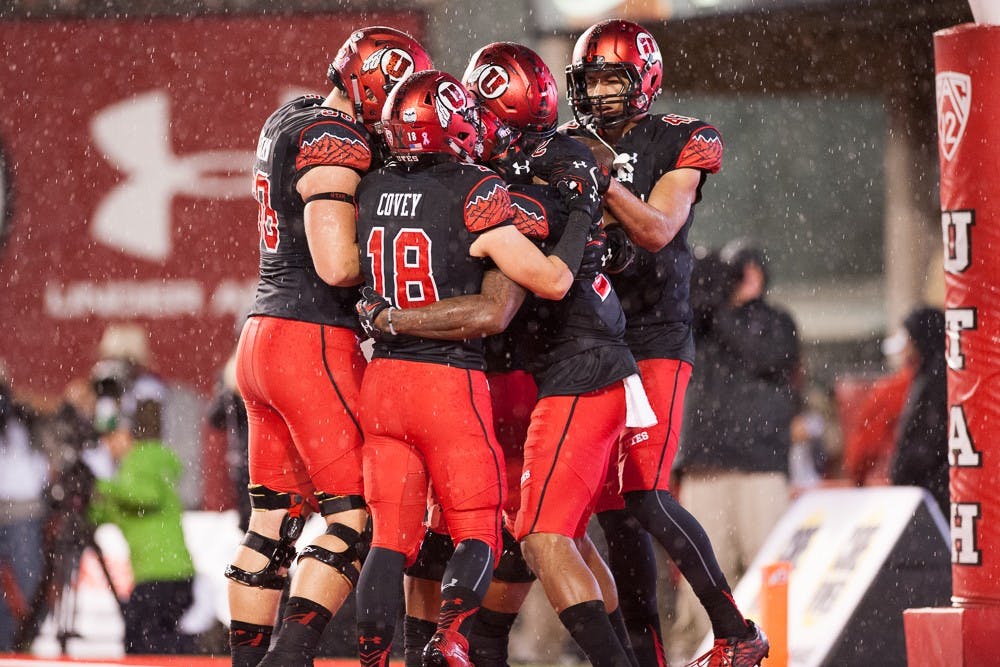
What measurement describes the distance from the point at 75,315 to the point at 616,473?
26.0 feet

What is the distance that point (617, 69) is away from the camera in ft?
19.1

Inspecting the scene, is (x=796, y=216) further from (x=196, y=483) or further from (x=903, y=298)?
(x=196, y=483)

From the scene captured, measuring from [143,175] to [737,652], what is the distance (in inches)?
338

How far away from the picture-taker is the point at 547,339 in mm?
5555

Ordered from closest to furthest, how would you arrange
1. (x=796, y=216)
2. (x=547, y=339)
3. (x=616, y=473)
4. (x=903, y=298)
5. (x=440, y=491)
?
(x=440, y=491) → (x=547, y=339) → (x=616, y=473) → (x=903, y=298) → (x=796, y=216)

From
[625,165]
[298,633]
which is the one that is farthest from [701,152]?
[298,633]

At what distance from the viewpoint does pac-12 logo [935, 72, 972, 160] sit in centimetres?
637

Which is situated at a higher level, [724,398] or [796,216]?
[796,216]

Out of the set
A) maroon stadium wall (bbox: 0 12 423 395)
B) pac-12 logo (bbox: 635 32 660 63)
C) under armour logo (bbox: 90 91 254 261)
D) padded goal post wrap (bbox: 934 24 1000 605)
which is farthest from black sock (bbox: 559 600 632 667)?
under armour logo (bbox: 90 91 254 261)

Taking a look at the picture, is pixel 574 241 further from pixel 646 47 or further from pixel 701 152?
pixel 646 47

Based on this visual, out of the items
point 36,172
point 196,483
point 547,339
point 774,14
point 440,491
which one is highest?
point 774,14

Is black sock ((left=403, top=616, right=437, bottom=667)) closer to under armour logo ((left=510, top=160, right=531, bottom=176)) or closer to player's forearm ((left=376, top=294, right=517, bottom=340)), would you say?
player's forearm ((left=376, top=294, right=517, bottom=340))

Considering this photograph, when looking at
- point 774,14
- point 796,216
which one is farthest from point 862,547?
point 796,216

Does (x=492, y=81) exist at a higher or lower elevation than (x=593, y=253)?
higher
